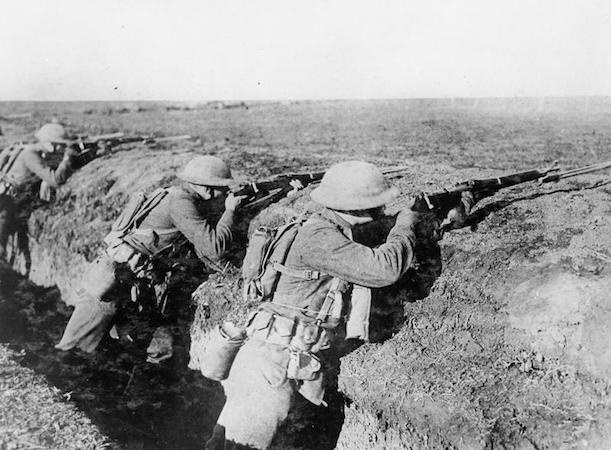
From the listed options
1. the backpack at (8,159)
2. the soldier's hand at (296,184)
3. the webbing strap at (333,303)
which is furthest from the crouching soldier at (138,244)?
the backpack at (8,159)

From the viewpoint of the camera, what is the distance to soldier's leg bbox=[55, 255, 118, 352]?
4.54m

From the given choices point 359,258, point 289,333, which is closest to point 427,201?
point 359,258

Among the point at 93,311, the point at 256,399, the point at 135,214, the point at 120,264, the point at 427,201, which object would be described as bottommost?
the point at 93,311

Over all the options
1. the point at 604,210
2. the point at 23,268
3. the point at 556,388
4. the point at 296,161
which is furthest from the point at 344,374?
the point at 23,268

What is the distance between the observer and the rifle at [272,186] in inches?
183

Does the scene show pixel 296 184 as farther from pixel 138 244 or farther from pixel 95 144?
pixel 95 144

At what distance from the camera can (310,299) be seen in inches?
128

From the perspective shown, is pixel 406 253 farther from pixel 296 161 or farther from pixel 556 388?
pixel 296 161

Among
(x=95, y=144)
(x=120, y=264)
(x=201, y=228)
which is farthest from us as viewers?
(x=95, y=144)

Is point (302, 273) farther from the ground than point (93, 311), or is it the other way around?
point (302, 273)

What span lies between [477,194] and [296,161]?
191 inches

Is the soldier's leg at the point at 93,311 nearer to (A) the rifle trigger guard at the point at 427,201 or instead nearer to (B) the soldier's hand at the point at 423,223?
(B) the soldier's hand at the point at 423,223

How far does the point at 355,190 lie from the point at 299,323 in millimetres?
1007

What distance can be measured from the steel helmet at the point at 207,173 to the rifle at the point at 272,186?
0.57ft
